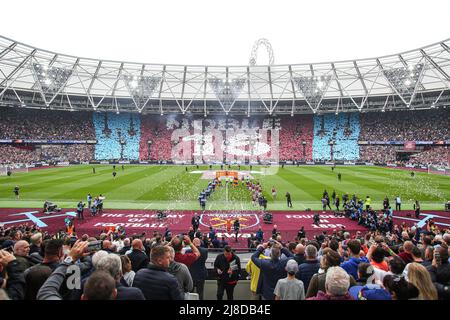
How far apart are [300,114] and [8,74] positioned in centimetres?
6392

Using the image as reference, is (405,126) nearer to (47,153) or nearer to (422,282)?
(422,282)

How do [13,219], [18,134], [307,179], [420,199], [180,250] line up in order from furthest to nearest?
[18,134]
[307,179]
[420,199]
[13,219]
[180,250]

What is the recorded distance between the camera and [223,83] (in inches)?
2667

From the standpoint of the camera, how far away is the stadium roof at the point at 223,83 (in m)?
54.4

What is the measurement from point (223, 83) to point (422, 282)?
220ft

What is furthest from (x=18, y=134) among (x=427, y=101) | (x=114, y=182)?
(x=427, y=101)

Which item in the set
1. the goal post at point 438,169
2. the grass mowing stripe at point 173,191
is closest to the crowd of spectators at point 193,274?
the grass mowing stripe at point 173,191

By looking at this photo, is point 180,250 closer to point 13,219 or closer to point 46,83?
point 13,219

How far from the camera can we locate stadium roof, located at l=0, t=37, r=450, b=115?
54406 millimetres

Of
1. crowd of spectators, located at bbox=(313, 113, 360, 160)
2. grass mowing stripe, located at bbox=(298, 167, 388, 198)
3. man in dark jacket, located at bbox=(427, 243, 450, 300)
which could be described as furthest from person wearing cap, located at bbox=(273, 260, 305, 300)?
crowd of spectators, located at bbox=(313, 113, 360, 160)

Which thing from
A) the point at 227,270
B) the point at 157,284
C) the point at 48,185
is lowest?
the point at 48,185

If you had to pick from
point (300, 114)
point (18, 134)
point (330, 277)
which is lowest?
point (330, 277)

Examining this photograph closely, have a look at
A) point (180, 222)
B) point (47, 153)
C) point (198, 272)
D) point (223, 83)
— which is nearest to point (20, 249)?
point (198, 272)
